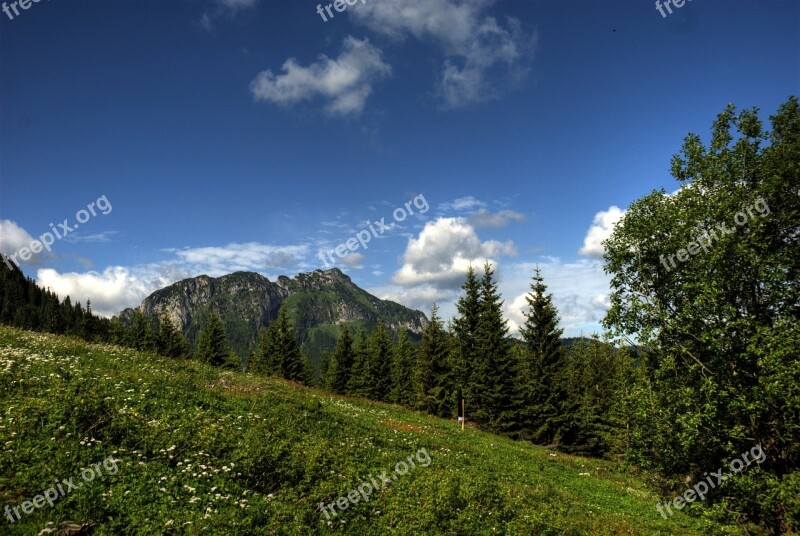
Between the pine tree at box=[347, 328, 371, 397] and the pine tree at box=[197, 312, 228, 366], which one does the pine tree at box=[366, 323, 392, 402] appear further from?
the pine tree at box=[197, 312, 228, 366]

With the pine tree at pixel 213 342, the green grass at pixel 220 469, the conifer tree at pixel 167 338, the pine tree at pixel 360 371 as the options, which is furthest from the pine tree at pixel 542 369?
the conifer tree at pixel 167 338

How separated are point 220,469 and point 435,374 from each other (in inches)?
1496

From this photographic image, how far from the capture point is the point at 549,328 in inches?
1625

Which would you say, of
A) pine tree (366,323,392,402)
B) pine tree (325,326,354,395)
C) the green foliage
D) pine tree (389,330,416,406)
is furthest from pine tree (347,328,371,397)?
the green foliage

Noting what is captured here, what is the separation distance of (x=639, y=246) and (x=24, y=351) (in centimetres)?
2617

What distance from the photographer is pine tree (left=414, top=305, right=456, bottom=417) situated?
45312 millimetres

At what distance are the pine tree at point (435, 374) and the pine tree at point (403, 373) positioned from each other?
10.8 meters

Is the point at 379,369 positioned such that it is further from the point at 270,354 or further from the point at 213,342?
the point at 213,342

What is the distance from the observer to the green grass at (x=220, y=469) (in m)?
8.92

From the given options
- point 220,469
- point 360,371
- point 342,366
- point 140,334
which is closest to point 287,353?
point 342,366

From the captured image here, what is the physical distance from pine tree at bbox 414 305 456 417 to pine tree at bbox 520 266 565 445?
8.92 meters

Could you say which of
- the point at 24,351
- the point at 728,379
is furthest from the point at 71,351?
the point at 728,379

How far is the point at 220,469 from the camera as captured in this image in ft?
36.2

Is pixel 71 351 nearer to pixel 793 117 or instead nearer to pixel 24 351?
pixel 24 351
